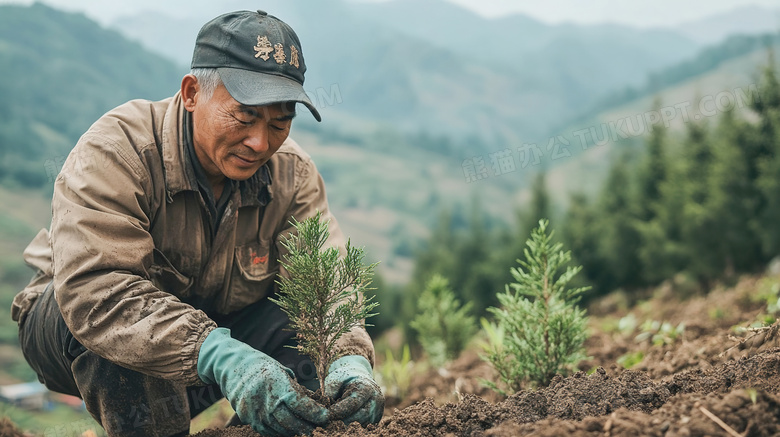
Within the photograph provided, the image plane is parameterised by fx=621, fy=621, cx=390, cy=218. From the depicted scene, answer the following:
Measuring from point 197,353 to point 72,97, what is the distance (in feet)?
541

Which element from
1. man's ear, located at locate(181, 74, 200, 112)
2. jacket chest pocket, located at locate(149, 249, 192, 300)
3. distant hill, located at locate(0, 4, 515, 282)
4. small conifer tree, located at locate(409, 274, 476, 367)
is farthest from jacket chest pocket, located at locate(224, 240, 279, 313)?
distant hill, located at locate(0, 4, 515, 282)

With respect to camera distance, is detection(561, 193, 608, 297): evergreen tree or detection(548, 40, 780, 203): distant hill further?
detection(548, 40, 780, 203): distant hill

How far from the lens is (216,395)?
3.73 m

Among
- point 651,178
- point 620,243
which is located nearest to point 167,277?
point 620,243

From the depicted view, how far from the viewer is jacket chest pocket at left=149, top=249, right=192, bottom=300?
325cm

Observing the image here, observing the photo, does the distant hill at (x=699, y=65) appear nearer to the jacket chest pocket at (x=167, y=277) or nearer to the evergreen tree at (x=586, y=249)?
the evergreen tree at (x=586, y=249)

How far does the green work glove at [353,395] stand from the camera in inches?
105

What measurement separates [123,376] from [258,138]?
1395mm

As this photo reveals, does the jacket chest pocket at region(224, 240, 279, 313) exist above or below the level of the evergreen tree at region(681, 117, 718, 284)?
above

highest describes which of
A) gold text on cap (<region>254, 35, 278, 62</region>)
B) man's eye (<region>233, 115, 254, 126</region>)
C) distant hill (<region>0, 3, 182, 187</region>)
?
distant hill (<region>0, 3, 182, 187</region>)

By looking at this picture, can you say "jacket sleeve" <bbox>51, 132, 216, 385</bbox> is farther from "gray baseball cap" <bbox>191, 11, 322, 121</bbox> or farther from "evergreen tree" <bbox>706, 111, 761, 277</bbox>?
"evergreen tree" <bbox>706, 111, 761, 277</bbox>

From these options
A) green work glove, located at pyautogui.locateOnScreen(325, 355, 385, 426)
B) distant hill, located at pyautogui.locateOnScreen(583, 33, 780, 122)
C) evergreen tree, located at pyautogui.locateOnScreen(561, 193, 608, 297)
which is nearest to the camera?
green work glove, located at pyautogui.locateOnScreen(325, 355, 385, 426)

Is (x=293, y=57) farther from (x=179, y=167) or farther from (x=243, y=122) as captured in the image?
(x=179, y=167)

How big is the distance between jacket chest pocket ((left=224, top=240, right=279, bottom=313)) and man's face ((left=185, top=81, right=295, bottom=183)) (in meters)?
0.55
